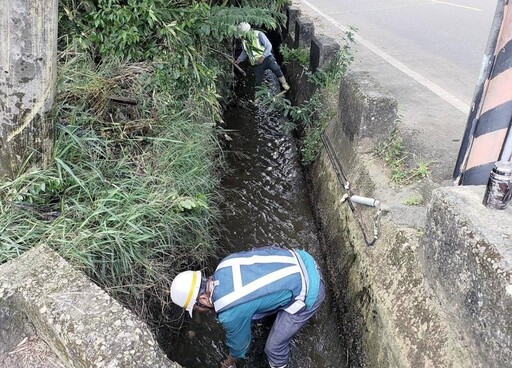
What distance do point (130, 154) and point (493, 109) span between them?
113 inches

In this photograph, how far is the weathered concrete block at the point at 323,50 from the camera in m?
6.54

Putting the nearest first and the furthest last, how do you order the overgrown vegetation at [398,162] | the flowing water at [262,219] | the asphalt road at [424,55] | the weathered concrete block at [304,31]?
the flowing water at [262,219]
the overgrown vegetation at [398,162]
the asphalt road at [424,55]
the weathered concrete block at [304,31]

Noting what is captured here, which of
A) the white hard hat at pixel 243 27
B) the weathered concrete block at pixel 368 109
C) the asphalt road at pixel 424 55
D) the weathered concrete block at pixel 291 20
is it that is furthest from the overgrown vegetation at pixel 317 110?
the weathered concrete block at pixel 291 20

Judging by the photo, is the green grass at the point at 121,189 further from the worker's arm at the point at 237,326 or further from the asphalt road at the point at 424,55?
the asphalt road at the point at 424,55

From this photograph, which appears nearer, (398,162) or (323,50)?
(398,162)

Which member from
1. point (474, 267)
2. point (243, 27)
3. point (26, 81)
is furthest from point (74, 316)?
point (243, 27)

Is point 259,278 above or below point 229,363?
above

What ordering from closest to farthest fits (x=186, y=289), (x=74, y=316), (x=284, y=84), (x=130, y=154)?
(x=74, y=316), (x=186, y=289), (x=130, y=154), (x=284, y=84)

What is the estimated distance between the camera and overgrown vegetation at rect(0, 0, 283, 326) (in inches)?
127

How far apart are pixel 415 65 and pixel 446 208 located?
17.7 ft

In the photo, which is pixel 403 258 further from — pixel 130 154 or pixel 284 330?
pixel 130 154

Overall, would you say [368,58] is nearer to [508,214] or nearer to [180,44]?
[180,44]

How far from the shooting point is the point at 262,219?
5.43 meters

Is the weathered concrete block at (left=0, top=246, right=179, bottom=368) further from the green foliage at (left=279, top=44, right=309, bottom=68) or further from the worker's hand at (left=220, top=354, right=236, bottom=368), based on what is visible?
the green foliage at (left=279, top=44, right=309, bottom=68)
